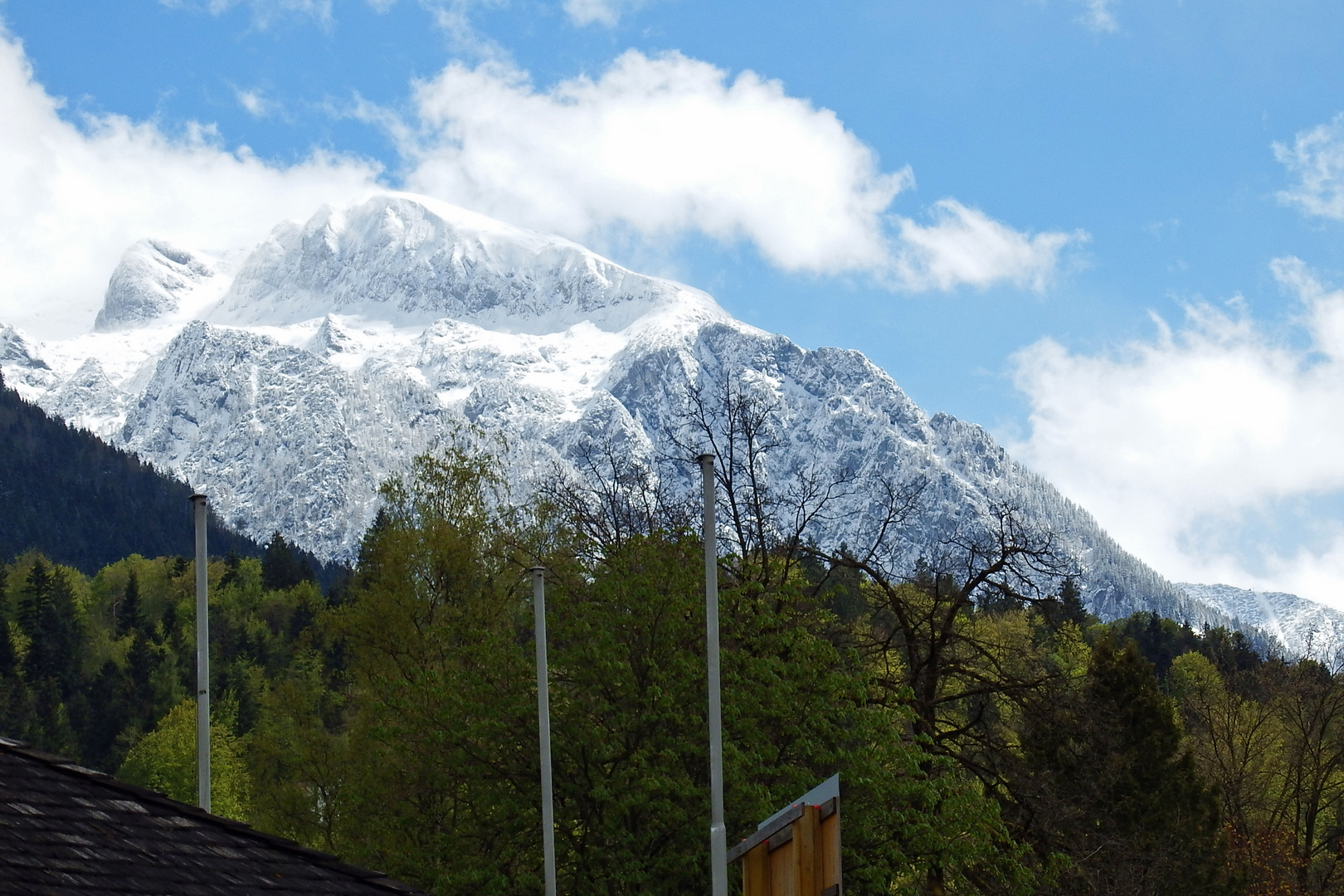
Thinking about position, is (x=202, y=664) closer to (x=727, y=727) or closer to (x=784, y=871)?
(x=727, y=727)

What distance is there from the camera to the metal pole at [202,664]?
1764cm

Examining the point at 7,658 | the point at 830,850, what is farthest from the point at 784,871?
the point at 7,658

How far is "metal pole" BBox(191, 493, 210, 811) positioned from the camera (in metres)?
17.6

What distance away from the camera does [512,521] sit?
51.0 metres

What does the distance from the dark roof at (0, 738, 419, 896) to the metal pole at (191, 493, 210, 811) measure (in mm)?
7136

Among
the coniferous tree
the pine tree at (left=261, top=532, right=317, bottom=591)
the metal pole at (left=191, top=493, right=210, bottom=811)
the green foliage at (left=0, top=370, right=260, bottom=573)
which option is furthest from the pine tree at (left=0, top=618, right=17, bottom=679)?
the metal pole at (left=191, top=493, right=210, bottom=811)

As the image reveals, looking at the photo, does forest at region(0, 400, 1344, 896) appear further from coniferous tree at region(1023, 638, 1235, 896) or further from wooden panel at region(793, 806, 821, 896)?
wooden panel at region(793, 806, 821, 896)

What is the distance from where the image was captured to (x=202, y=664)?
18750mm

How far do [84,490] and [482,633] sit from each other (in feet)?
589

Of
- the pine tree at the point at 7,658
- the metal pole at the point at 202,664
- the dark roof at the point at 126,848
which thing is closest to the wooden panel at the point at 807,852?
the dark roof at the point at 126,848

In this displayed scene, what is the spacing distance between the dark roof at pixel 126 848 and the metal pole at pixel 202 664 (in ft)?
23.4

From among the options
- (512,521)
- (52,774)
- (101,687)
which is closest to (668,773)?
(52,774)

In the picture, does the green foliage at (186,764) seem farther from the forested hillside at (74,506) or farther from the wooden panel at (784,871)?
the forested hillside at (74,506)

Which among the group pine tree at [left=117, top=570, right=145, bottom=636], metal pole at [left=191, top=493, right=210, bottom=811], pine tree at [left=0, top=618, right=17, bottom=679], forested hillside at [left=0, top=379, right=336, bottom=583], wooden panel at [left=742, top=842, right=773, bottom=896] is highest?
forested hillside at [left=0, top=379, right=336, bottom=583]
